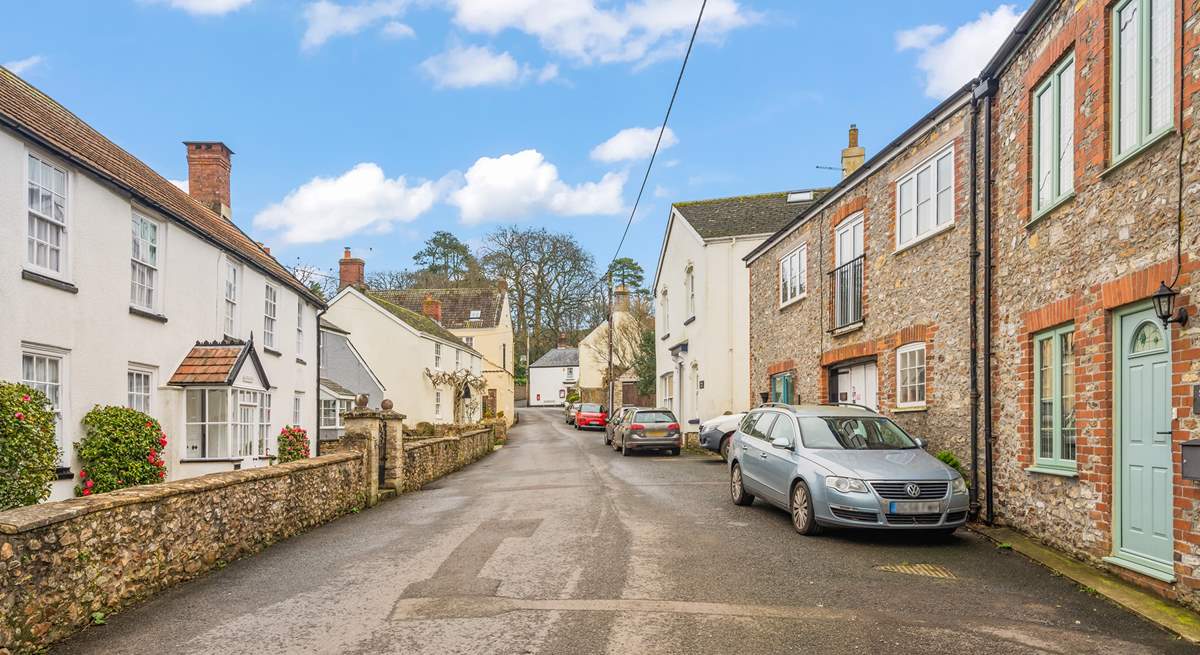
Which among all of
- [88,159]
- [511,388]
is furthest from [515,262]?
[88,159]

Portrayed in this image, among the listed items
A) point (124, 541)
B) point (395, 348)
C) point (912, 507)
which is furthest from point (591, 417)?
point (124, 541)

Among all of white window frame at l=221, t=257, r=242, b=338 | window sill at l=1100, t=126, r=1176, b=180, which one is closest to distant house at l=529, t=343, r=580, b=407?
white window frame at l=221, t=257, r=242, b=338

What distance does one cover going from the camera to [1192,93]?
20.7 feet

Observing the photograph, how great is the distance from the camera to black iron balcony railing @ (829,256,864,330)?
14.6 m

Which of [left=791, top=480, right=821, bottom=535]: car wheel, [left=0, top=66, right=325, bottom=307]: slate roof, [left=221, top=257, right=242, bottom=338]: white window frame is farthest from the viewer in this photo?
[left=221, top=257, right=242, bottom=338]: white window frame

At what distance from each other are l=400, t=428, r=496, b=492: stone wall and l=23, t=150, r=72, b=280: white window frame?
6874mm

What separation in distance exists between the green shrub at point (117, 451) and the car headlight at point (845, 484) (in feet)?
29.5

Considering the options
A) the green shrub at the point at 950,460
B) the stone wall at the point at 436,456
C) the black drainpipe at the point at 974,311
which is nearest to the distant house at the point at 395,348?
the stone wall at the point at 436,456

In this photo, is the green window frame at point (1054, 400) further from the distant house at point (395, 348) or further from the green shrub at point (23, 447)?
the distant house at point (395, 348)

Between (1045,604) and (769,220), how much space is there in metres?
20.4

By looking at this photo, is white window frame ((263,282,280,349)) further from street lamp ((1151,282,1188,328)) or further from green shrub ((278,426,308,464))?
street lamp ((1151,282,1188,328))

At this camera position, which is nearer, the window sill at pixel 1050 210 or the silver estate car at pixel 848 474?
the window sill at pixel 1050 210

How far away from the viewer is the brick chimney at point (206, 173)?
20719 millimetres

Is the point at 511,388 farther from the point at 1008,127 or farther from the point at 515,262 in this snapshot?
the point at 1008,127
